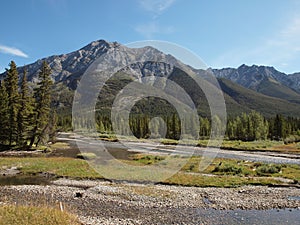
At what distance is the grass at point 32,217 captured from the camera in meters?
12.6

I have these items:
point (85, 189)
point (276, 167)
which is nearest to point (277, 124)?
point (276, 167)

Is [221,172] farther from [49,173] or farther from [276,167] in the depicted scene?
[49,173]

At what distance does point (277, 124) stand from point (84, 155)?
248 feet

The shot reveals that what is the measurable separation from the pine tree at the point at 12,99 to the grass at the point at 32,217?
4116 cm

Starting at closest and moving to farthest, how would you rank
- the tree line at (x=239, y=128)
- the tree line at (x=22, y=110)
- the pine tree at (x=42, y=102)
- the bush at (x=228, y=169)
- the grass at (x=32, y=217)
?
the grass at (x=32, y=217), the bush at (x=228, y=169), the tree line at (x=22, y=110), the pine tree at (x=42, y=102), the tree line at (x=239, y=128)

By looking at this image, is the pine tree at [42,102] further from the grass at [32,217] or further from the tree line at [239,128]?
the grass at [32,217]

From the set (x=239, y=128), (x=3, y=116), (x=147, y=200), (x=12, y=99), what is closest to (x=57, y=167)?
(x=147, y=200)

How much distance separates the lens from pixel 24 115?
2051 inches

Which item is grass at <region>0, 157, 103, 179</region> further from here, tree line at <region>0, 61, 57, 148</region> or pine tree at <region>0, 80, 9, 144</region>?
tree line at <region>0, 61, 57, 148</region>

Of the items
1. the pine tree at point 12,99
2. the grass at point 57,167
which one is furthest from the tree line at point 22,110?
the grass at point 57,167

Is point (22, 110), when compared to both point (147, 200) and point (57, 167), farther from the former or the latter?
point (147, 200)

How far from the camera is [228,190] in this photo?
2555 centimetres

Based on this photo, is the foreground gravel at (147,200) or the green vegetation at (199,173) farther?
the green vegetation at (199,173)

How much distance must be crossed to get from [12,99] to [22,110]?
3148mm
